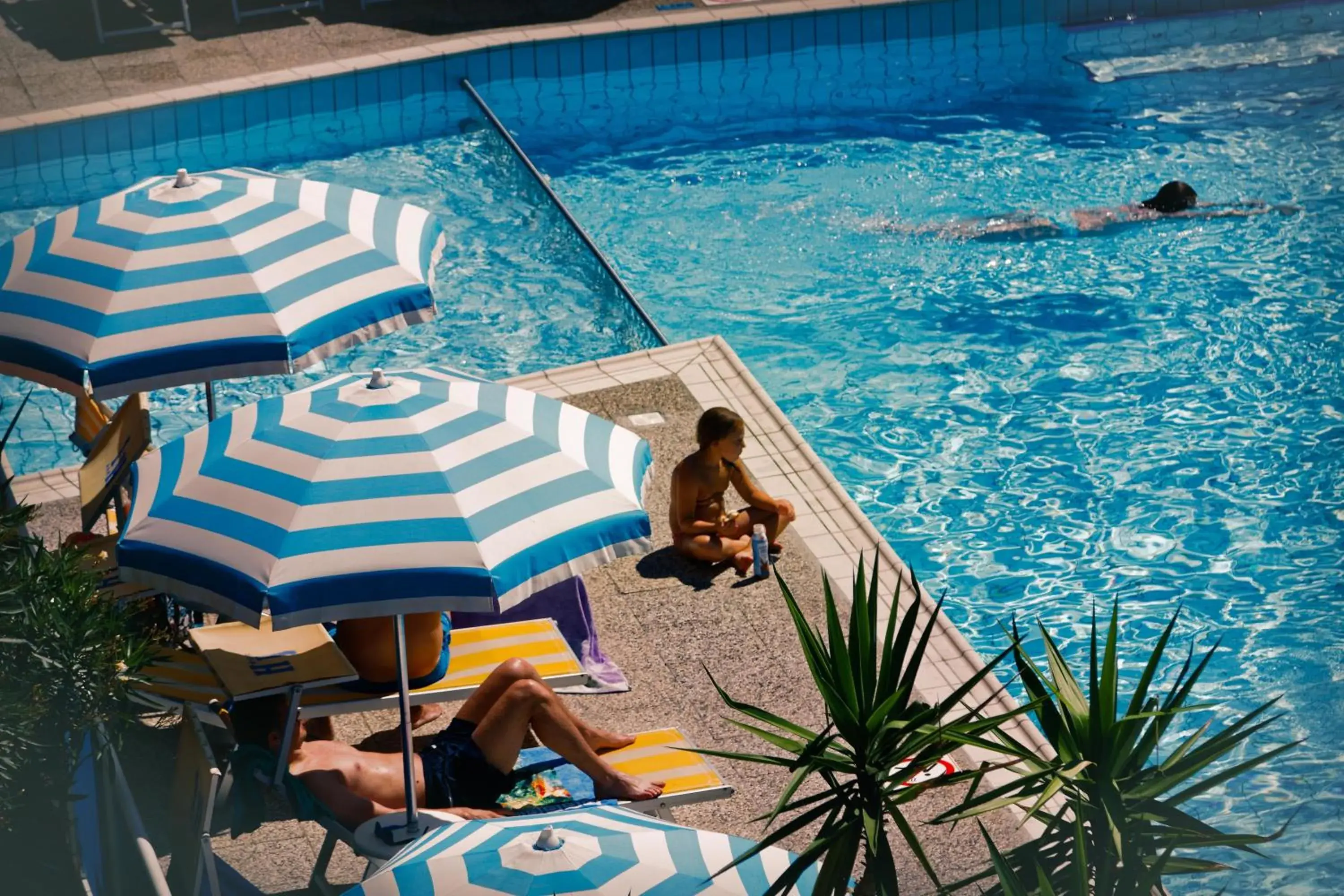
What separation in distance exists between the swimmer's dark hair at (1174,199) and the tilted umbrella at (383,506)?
334 inches

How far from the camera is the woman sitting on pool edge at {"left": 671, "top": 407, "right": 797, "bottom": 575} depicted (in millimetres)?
7809

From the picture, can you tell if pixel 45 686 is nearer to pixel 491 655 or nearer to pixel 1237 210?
pixel 491 655

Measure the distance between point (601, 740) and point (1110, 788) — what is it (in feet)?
7.21

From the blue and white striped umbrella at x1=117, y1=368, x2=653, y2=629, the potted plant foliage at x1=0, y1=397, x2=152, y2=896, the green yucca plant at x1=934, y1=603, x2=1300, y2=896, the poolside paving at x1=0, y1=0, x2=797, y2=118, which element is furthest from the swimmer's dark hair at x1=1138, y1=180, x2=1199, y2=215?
the potted plant foliage at x1=0, y1=397, x2=152, y2=896

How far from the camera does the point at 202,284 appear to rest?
21.8 ft

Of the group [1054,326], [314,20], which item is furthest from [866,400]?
[314,20]

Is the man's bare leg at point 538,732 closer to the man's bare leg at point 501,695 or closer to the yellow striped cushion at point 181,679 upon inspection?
the man's bare leg at point 501,695

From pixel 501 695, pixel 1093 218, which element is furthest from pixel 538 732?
pixel 1093 218

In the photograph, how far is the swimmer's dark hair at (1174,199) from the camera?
12828mm

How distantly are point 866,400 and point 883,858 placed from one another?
21.9ft

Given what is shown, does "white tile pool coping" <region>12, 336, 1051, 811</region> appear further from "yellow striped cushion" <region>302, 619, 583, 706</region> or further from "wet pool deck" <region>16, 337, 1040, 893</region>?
"yellow striped cushion" <region>302, 619, 583, 706</region>

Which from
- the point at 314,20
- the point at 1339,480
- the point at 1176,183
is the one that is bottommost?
the point at 1339,480

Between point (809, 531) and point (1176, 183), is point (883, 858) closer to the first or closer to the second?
point (809, 531)

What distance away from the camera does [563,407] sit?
5.82m
